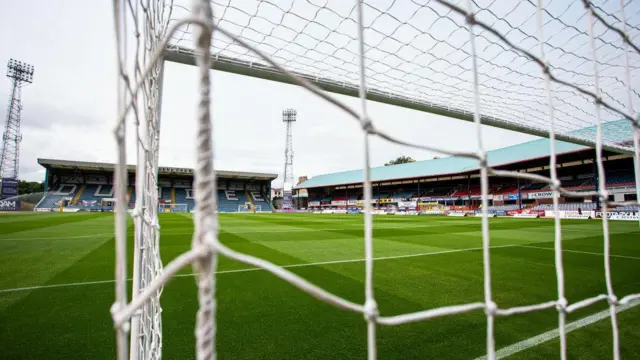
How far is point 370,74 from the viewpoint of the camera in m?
2.92

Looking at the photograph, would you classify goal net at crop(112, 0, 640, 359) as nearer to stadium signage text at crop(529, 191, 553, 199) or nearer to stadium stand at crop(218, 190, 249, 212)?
stadium signage text at crop(529, 191, 553, 199)

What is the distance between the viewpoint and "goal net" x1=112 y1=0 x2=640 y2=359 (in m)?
0.58

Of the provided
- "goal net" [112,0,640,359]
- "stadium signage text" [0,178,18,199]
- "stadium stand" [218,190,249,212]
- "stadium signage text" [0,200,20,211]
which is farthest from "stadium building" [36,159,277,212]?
"goal net" [112,0,640,359]

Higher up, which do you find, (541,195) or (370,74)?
(370,74)

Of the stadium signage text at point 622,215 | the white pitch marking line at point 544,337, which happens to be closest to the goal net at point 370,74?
the white pitch marking line at point 544,337

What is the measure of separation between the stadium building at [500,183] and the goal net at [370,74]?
7225 mm

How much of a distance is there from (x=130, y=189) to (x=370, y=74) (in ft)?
95.8

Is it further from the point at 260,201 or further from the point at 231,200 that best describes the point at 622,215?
the point at 231,200

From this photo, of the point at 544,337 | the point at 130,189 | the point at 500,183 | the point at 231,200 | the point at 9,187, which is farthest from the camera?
the point at 231,200

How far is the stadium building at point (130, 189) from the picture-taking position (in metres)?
26.0

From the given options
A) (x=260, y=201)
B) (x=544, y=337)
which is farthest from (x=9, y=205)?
(x=544, y=337)

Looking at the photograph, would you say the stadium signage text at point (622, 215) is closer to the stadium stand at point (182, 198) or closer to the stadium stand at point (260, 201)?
the stadium stand at point (260, 201)

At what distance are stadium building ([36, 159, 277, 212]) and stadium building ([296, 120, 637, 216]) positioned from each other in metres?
8.06

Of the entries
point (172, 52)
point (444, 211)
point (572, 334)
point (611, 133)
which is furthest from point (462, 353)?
point (444, 211)
